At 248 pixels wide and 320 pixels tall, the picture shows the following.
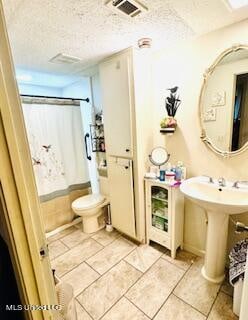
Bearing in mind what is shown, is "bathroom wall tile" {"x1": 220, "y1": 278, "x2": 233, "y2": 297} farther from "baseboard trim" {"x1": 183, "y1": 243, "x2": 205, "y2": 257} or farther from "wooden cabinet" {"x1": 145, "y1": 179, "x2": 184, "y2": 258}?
"wooden cabinet" {"x1": 145, "y1": 179, "x2": 184, "y2": 258}

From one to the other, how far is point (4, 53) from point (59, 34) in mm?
1176

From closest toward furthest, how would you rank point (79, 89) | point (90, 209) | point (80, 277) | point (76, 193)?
point (80, 277) → point (90, 209) → point (76, 193) → point (79, 89)

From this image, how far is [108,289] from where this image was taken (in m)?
1.63

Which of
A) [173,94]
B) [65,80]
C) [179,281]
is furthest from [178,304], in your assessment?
[65,80]

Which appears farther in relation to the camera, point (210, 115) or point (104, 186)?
point (104, 186)

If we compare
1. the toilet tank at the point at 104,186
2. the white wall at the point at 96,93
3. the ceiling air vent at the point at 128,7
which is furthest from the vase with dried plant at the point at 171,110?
the toilet tank at the point at 104,186

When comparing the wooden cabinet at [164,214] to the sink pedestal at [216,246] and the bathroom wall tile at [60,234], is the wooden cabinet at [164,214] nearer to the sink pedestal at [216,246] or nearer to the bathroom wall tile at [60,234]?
the sink pedestal at [216,246]

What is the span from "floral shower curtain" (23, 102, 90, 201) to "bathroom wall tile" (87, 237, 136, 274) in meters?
1.03

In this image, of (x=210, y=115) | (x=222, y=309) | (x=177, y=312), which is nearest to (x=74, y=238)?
(x=177, y=312)

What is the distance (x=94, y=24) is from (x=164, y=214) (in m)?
1.87

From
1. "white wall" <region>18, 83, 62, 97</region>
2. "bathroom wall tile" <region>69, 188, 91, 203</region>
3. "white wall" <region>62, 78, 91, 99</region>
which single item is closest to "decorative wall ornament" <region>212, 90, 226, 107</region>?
"white wall" <region>62, 78, 91, 99</region>

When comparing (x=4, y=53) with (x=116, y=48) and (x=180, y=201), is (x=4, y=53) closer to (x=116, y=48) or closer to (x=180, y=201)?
(x=116, y=48)

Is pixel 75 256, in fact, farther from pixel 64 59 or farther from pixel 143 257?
pixel 64 59

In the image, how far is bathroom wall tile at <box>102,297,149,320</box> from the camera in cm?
138
